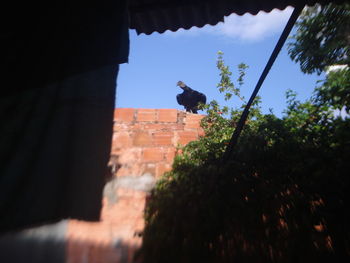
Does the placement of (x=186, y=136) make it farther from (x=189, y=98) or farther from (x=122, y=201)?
(x=189, y=98)

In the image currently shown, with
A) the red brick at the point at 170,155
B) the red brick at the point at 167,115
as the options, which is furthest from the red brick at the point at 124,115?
the red brick at the point at 170,155

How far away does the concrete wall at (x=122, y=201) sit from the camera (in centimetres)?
119

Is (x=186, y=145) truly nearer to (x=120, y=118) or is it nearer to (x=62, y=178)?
(x=120, y=118)

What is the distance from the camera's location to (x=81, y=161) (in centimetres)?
91

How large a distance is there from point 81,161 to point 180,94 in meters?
5.75

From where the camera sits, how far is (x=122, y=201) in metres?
1.89

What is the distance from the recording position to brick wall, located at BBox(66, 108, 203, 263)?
150 centimetres

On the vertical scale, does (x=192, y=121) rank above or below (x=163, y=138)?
above

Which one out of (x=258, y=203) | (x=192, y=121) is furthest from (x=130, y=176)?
(x=258, y=203)

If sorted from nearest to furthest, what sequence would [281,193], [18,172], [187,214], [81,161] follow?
[18,172]
[81,161]
[187,214]
[281,193]

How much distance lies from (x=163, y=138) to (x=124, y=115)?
508mm

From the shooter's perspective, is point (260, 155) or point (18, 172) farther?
point (260, 155)

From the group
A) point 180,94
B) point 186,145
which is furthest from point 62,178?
point 180,94

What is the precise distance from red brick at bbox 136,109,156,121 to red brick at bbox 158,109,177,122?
0.23 feet
